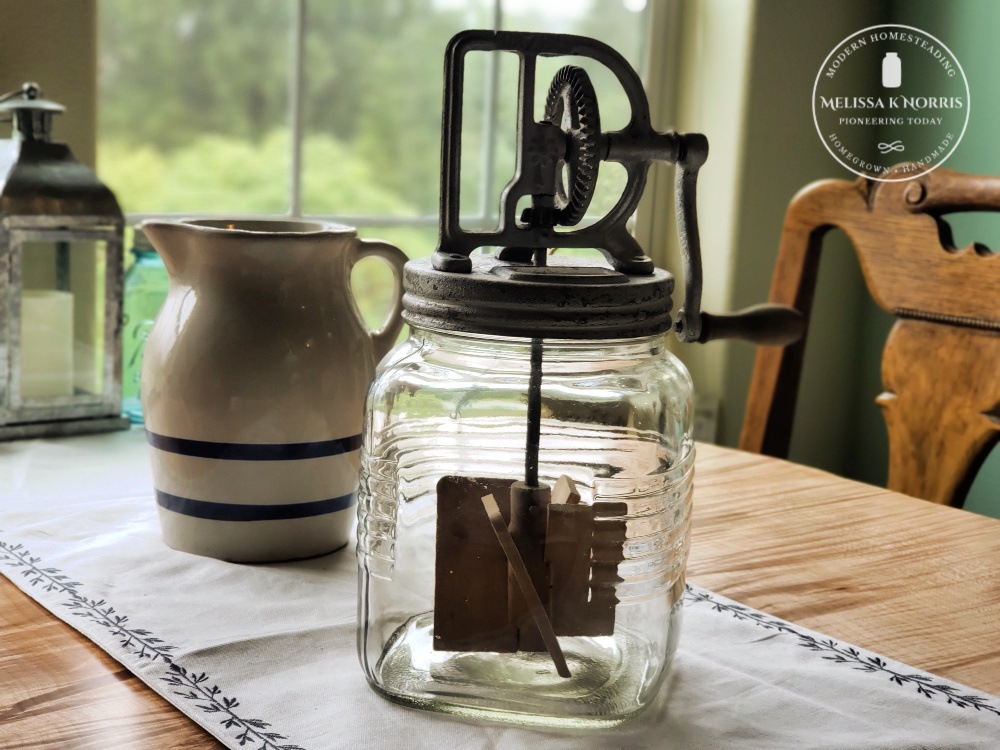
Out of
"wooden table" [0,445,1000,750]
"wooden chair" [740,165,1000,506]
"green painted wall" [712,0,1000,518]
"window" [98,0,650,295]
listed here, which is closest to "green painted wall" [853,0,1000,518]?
"green painted wall" [712,0,1000,518]

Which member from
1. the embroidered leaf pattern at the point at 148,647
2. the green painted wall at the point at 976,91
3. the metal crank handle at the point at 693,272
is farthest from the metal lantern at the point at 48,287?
the green painted wall at the point at 976,91

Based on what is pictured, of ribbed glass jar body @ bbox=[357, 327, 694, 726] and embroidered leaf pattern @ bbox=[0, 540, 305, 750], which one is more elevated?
ribbed glass jar body @ bbox=[357, 327, 694, 726]

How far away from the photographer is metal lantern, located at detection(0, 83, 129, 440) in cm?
90

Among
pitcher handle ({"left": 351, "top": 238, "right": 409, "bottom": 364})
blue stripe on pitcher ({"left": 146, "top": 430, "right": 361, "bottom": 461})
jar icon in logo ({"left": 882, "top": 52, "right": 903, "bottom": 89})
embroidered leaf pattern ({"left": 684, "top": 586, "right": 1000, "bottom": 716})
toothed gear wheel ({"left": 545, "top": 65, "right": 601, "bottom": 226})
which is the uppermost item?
jar icon in logo ({"left": 882, "top": 52, "right": 903, "bottom": 89})

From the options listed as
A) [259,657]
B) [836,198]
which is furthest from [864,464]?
[259,657]

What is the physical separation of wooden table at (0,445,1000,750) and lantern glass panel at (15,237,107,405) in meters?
0.39

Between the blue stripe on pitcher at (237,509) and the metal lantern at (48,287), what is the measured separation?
0.33 metres

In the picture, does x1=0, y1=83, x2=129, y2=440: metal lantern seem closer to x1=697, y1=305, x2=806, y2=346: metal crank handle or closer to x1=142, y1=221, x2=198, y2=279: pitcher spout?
x1=142, y1=221, x2=198, y2=279: pitcher spout

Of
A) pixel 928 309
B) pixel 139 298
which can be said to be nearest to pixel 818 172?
pixel 928 309

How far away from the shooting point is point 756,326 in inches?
21.3

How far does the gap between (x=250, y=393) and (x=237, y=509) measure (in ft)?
0.23

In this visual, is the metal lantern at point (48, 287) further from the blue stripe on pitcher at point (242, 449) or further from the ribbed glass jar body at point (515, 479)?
the ribbed glass jar body at point (515, 479)

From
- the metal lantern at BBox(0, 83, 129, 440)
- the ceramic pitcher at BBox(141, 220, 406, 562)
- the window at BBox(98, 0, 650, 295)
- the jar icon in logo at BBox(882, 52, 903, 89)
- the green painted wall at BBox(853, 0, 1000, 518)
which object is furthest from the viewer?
the window at BBox(98, 0, 650, 295)

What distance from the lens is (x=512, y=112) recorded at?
2633mm
